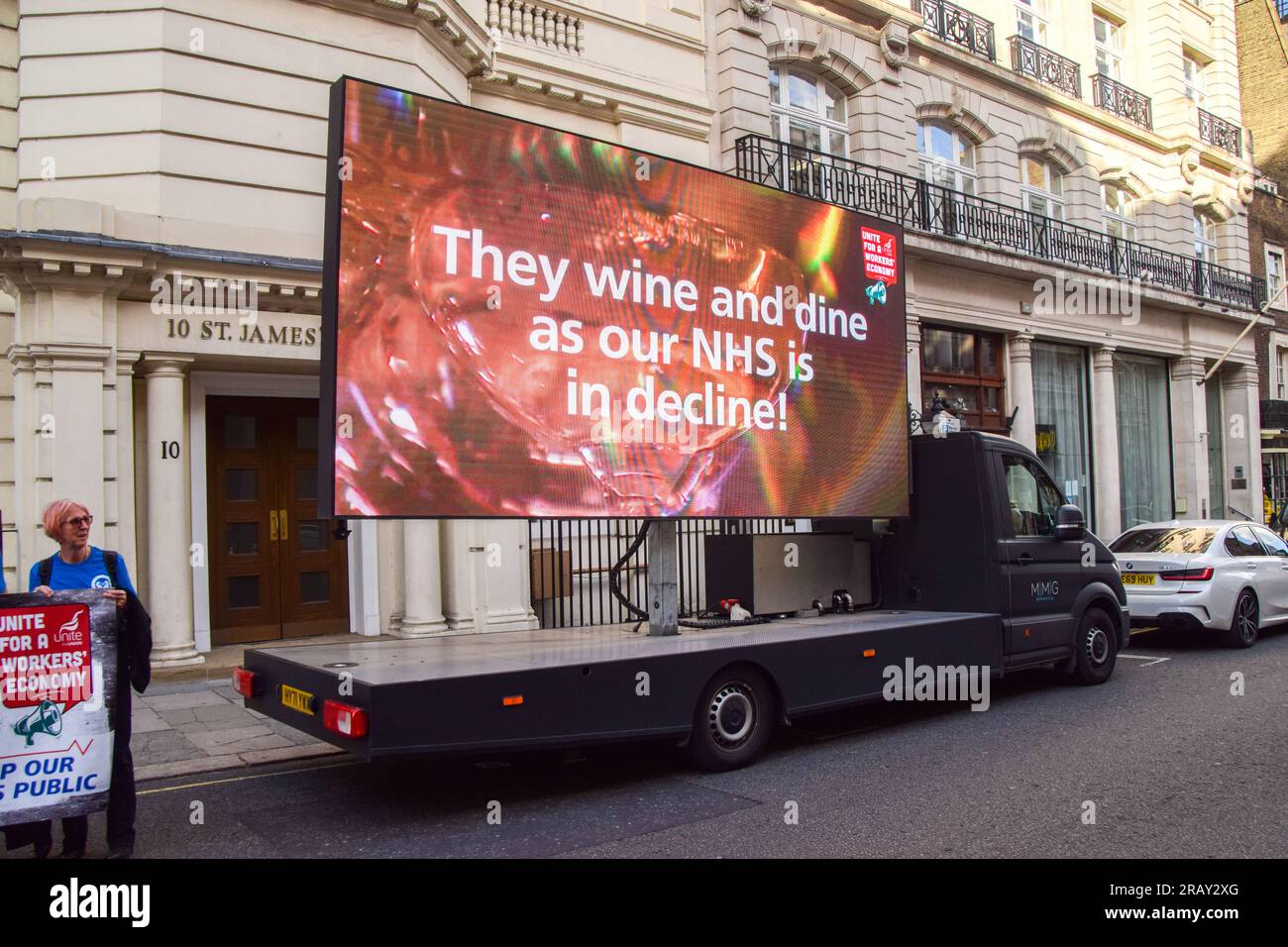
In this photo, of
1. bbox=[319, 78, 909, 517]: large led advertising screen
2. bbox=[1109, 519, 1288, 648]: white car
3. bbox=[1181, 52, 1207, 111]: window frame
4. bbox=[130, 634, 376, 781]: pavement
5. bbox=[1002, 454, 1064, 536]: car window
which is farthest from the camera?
bbox=[1181, 52, 1207, 111]: window frame

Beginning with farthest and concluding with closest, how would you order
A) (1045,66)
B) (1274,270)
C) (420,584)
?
(1274,270) < (1045,66) < (420,584)

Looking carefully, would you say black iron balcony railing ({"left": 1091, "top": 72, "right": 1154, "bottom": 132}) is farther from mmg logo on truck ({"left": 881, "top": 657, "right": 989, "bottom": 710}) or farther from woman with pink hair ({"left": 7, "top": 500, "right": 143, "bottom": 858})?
woman with pink hair ({"left": 7, "top": 500, "right": 143, "bottom": 858})

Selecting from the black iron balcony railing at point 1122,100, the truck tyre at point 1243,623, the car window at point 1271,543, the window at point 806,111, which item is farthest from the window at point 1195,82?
the truck tyre at point 1243,623

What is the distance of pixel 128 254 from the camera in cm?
1012

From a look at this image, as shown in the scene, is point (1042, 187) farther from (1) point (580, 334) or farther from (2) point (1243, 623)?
(1) point (580, 334)

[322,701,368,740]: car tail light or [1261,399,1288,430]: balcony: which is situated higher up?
[1261,399,1288,430]: balcony

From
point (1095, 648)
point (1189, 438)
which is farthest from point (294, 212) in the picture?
point (1189, 438)

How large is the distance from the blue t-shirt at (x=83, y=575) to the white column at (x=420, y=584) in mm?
6641

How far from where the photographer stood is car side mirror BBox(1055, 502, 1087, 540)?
942cm

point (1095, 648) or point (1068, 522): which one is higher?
point (1068, 522)

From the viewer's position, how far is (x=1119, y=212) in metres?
24.8

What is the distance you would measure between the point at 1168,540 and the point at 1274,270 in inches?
889

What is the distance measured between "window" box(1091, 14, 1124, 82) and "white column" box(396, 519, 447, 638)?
21.6 m
